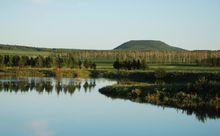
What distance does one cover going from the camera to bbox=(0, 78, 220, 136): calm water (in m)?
36.8

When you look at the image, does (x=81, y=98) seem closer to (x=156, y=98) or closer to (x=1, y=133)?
(x=156, y=98)

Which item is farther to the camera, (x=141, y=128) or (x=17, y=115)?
(x=17, y=115)

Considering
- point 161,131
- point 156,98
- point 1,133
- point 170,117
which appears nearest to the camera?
point 1,133

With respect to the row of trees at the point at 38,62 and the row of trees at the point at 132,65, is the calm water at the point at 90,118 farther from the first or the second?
the row of trees at the point at 38,62

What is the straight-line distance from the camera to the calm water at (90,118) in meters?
36.8

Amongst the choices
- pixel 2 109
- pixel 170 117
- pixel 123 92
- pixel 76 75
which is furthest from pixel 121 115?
pixel 76 75

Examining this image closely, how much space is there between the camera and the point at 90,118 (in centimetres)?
4453

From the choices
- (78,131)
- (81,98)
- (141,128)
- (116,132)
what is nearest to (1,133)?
(78,131)

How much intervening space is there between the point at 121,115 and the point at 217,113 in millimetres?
10248

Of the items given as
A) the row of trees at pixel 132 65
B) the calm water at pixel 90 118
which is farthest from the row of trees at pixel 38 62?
the calm water at pixel 90 118

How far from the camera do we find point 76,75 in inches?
4692

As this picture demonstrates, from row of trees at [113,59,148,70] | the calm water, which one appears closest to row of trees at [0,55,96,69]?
row of trees at [113,59,148,70]

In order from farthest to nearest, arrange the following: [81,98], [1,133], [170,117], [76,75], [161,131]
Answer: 1. [76,75]
2. [81,98]
3. [170,117]
4. [161,131]
5. [1,133]

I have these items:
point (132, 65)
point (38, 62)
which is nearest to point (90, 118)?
point (132, 65)
